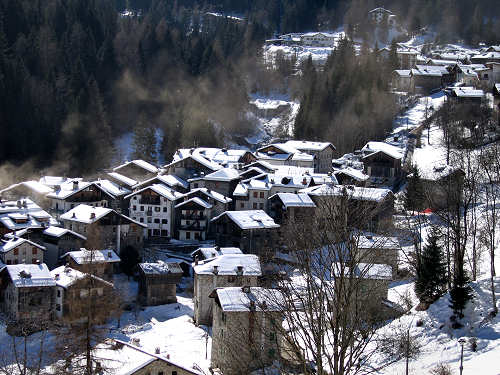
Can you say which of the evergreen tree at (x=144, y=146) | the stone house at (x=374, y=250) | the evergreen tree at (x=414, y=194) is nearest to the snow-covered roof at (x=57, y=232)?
the evergreen tree at (x=414, y=194)

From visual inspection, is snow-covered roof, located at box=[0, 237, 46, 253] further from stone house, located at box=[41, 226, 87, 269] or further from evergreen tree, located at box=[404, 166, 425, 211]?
evergreen tree, located at box=[404, 166, 425, 211]

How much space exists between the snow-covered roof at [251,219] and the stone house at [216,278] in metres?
8.41

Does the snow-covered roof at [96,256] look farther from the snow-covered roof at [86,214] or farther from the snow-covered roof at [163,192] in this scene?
the snow-covered roof at [163,192]

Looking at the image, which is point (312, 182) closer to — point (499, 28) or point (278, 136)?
point (278, 136)

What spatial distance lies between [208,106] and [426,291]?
58477 mm

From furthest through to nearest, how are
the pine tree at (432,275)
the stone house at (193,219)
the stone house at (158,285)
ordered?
1. the stone house at (193,219)
2. the stone house at (158,285)
3. the pine tree at (432,275)

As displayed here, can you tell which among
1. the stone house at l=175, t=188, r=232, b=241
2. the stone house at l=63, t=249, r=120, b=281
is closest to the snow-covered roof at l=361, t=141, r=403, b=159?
the stone house at l=175, t=188, r=232, b=241

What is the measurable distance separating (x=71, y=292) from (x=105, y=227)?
873 centimetres

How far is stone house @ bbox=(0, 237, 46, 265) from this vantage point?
125ft

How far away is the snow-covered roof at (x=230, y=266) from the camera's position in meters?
33.3

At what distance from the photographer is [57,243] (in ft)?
134

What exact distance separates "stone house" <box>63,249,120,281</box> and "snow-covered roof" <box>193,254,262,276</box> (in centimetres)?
617

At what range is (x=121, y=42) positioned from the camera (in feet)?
281

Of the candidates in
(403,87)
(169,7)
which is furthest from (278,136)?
(169,7)
